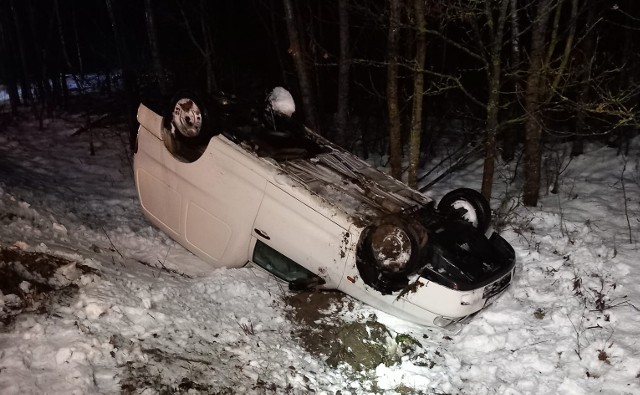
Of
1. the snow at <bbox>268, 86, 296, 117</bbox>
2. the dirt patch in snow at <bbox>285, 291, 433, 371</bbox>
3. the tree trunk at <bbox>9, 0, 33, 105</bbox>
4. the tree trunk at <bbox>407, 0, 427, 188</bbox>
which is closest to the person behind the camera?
the dirt patch in snow at <bbox>285, 291, 433, 371</bbox>

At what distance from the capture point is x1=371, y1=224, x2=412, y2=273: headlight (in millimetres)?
3639

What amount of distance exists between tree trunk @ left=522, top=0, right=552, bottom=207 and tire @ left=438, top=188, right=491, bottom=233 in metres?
1.97

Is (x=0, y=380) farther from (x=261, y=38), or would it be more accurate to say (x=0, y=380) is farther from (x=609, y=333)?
(x=261, y=38)

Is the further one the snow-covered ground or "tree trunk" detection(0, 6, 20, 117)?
"tree trunk" detection(0, 6, 20, 117)

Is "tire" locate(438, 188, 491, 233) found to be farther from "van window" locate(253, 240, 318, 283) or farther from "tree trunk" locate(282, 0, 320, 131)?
"tree trunk" locate(282, 0, 320, 131)

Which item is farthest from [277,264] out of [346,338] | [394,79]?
[394,79]

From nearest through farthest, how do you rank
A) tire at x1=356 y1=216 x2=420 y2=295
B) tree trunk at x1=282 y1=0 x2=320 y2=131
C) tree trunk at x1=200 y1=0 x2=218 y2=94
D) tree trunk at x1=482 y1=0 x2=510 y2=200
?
tire at x1=356 y1=216 x2=420 y2=295
tree trunk at x1=482 y1=0 x2=510 y2=200
tree trunk at x1=282 y1=0 x2=320 y2=131
tree trunk at x1=200 y1=0 x2=218 y2=94

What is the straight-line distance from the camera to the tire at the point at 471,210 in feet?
15.0

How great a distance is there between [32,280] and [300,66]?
4.83 metres

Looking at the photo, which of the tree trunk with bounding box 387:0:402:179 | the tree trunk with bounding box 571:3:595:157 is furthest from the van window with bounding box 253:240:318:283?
the tree trunk with bounding box 571:3:595:157

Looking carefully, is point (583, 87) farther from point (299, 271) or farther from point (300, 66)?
point (299, 271)

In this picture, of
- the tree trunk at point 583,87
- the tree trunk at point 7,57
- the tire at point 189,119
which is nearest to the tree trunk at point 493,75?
the tree trunk at point 583,87

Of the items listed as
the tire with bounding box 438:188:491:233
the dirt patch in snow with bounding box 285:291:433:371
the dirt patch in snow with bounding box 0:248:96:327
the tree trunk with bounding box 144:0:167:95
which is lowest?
the dirt patch in snow with bounding box 285:291:433:371

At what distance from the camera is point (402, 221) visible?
363cm
